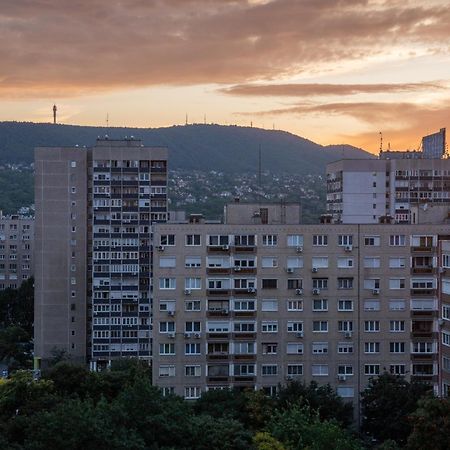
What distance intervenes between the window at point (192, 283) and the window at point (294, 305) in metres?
4.16

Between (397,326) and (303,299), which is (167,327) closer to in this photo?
(303,299)

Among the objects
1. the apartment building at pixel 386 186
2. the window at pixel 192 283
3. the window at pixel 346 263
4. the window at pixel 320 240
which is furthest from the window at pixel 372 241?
the apartment building at pixel 386 186

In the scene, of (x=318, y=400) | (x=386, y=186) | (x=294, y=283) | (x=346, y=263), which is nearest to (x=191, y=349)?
(x=294, y=283)

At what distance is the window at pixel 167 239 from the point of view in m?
43.3

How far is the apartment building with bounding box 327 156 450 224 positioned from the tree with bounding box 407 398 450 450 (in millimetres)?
50580

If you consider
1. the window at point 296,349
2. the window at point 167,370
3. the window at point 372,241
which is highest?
A: the window at point 372,241

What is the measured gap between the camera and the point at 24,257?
105125 mm

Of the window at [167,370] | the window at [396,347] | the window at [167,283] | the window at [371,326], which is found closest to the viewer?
the window at [167,370]

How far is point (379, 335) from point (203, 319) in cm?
808

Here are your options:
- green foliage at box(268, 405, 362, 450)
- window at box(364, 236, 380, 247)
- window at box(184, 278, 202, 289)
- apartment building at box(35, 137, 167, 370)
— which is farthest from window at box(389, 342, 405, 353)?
apartment building at box(35, 137, 167, 370)

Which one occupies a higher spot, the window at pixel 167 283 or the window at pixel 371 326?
the window at pixel 167 283

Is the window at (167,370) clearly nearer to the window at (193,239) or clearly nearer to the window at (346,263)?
the window at (193,239)

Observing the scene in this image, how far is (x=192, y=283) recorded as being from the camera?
43.6m

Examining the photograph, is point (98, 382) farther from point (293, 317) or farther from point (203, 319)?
point (293, 317)
